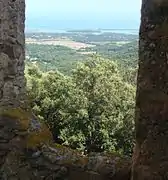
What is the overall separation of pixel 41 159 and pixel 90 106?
67.2 feet

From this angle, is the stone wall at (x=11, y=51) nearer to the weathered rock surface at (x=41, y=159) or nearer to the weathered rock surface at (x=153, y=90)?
the weathered rock surface at (x=41, y=159)

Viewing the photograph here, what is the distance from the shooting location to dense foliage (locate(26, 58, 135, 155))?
2369cm

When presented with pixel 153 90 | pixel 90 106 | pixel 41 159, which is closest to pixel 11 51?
pixel 41 159

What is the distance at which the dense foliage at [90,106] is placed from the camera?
2369cm

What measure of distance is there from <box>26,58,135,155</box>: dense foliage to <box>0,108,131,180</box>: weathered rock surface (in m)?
18.3

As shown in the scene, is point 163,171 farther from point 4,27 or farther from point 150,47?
point 4,27

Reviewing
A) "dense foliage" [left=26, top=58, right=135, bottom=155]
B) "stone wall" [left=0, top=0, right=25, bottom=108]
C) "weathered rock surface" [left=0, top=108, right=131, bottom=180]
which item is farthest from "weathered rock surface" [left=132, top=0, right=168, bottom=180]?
"dense foliage" [left=26, top=58, right=135, bottom=155]

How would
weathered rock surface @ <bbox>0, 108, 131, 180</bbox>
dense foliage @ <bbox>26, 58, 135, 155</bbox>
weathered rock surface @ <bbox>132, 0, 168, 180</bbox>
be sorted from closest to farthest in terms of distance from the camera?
1. weathered rock surface @ <bbox>132, 0, 168, 180</bbox>
2. weathered rock surface @ <bbox>0, 108, 131, 180</bbox>
3. dense foliage @ <bbox>26, 58, 135, 155</bbox>

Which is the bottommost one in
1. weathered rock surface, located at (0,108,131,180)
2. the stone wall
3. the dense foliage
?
the dense foliage

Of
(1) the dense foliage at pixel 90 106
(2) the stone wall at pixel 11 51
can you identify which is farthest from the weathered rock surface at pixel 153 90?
(1) the dense foliage at pixel 90 106

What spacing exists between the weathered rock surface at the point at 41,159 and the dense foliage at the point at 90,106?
18.3m

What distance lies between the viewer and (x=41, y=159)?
4.49 m

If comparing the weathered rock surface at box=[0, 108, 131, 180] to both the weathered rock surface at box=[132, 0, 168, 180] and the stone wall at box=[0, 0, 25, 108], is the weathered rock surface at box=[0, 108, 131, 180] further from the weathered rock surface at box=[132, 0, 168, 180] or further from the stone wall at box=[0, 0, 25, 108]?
the weathered rock surface at box=[132, 0, 168, 180]

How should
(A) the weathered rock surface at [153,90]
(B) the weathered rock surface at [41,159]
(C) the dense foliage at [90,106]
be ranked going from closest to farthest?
(A) the weathered rock surface at [153,90], (B) the weathered rock surface at [41,159], (C) the dense foliage at [90,106]
